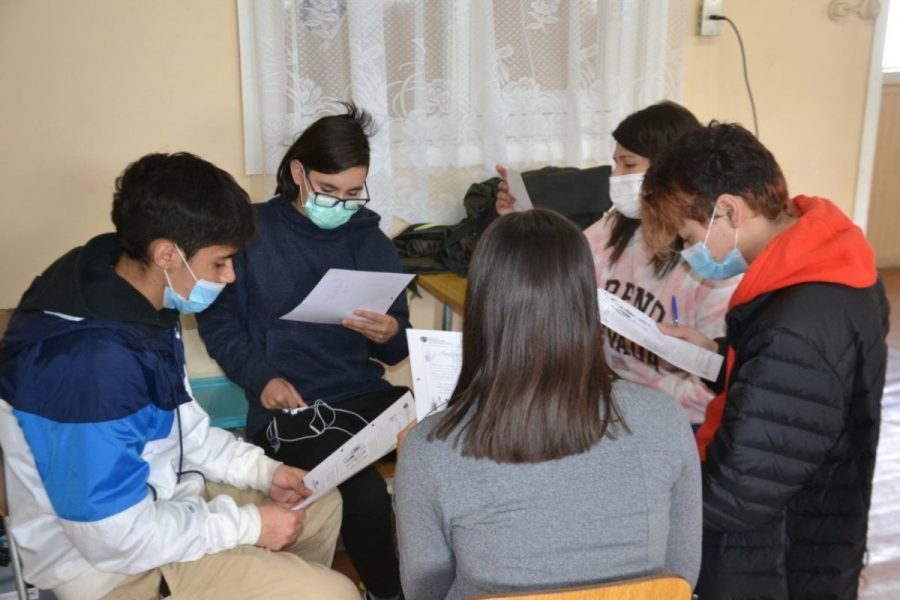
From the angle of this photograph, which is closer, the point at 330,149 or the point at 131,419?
the point at 131,419

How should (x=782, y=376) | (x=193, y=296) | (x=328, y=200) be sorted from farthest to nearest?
(x=328, y=200) → (x=193, y=296) → (x=782, y=376)

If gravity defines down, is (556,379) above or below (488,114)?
below

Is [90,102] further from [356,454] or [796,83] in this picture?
[796,83]

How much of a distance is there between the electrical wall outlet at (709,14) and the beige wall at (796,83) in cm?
4

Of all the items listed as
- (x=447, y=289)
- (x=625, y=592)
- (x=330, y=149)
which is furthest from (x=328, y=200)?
(x=625, y=592)

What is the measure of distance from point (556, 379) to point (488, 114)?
69.5 inches

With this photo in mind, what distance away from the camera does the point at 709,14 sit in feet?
9.80

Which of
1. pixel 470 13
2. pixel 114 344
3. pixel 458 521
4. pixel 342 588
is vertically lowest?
pixel 342 588

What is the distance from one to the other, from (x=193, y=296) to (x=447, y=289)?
102 centimetres

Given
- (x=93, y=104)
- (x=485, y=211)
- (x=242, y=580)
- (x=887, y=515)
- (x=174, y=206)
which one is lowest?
(x=887, y=515)

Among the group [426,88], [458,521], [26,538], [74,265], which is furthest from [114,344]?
[426,88]

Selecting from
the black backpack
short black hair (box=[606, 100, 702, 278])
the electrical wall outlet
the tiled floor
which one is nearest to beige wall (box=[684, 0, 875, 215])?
the electrical wall outlet

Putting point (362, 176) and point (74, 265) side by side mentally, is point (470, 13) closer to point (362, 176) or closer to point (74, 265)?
point (362, 176)

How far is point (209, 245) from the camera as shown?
1480mm
